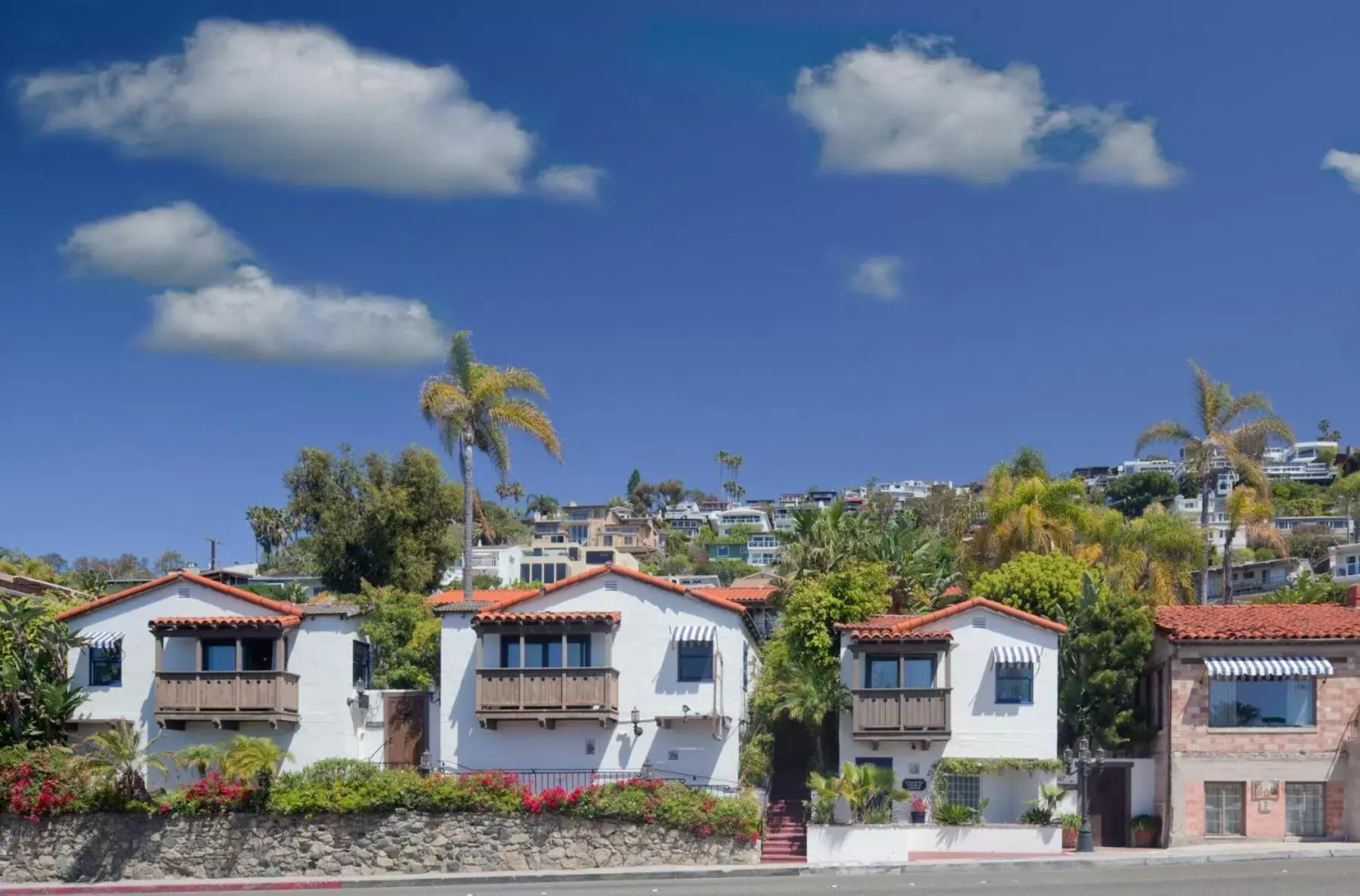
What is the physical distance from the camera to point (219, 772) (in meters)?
42.8

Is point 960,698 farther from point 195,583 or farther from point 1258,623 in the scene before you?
point 195,583

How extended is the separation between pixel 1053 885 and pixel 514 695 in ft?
56.1

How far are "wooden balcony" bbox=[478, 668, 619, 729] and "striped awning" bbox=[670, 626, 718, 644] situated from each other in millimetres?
2084

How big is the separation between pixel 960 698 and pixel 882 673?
2.29 meters

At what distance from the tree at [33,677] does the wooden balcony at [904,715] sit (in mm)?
23457

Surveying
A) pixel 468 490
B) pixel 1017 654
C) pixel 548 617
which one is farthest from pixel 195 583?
pixel 1017 654

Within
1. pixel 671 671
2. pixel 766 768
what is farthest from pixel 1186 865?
pixel 671 671

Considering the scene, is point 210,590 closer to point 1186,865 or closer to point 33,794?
point 33,794

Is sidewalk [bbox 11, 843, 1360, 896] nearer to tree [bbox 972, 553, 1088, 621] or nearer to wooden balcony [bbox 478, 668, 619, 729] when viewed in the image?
wooden balcony [bbox 478, 668, 619, 729]

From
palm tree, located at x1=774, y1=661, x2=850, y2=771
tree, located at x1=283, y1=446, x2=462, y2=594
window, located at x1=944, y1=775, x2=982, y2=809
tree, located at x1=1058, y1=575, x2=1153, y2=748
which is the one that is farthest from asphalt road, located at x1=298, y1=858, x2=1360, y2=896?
tree, located at x1=283, y1=446, x2=462, y2=594

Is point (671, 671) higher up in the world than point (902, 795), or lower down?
higher up

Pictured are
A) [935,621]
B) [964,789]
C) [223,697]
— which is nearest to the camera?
[964,789]

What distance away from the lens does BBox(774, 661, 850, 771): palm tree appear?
44.0 m

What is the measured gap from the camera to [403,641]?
5334 centimetres
